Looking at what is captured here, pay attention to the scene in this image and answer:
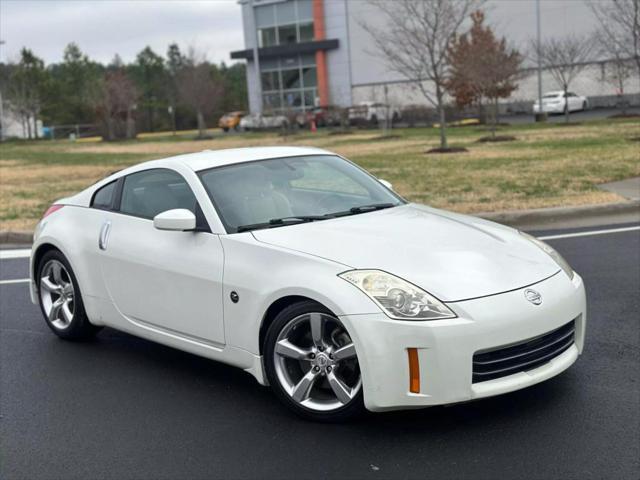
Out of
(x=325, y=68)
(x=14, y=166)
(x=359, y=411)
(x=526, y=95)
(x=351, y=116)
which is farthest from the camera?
(x=325, y=68)

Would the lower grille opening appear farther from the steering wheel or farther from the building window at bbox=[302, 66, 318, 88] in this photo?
the building window at bbox=[302, 66, 318, 88]

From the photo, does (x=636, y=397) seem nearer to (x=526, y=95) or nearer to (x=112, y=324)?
(x=112, y=324)

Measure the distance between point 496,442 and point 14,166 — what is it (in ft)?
90.1

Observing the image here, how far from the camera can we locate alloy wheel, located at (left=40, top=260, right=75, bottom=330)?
630 centimetres

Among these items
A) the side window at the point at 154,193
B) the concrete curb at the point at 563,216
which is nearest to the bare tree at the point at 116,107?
the concrete curb at the point at 563,216

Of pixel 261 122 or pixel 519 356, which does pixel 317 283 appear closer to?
pixel 519 356

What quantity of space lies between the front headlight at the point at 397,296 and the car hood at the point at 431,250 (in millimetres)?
46

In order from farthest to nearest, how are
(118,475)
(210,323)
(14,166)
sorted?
1. (14,166)
2. (210,323)
3. (118,475)

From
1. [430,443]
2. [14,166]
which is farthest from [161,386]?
[14,166]

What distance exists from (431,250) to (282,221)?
101 centimetres

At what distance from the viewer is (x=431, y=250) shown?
4.59 meters

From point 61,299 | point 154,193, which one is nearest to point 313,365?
point 154,193

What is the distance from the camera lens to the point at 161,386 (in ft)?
17.3

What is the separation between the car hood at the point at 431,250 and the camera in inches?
169
